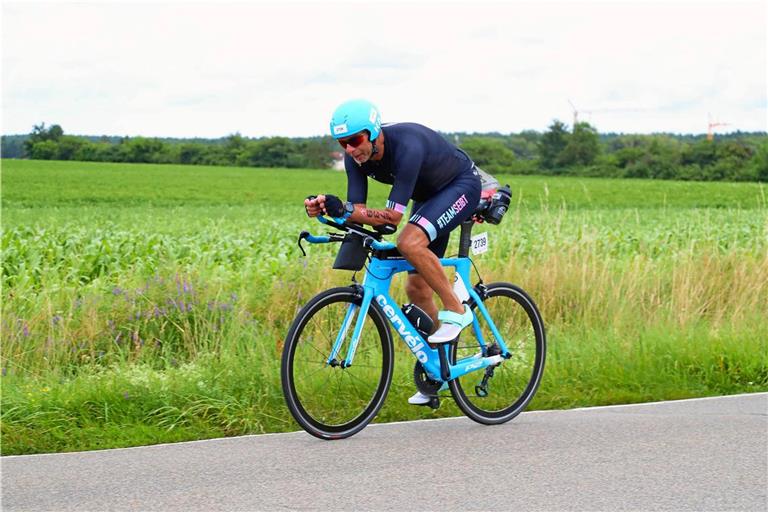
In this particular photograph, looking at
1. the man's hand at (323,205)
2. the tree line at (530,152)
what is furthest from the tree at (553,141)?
the man's hand at (323,205)

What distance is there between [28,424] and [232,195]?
1898 inches

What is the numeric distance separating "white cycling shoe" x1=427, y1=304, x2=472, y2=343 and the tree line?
7223 centimetres

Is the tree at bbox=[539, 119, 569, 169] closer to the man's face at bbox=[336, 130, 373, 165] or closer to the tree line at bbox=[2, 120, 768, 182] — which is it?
the tree line at bbox=[2, 120, 768, 182]

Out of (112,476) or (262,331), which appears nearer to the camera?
(112,476)

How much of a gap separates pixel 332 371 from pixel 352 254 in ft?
2.54

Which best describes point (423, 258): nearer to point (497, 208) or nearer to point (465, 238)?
point (465, 238)

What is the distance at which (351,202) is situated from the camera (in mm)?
5859

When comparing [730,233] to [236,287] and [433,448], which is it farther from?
[433,448]

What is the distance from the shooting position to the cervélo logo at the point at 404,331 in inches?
238

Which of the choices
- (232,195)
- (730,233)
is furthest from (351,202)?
(232,195)

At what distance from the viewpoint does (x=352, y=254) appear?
5.87m

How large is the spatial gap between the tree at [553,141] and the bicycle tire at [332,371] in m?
103

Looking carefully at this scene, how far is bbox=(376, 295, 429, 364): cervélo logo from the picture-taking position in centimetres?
605

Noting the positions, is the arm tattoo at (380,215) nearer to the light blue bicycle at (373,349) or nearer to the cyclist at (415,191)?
the cyclist at (415,191)
